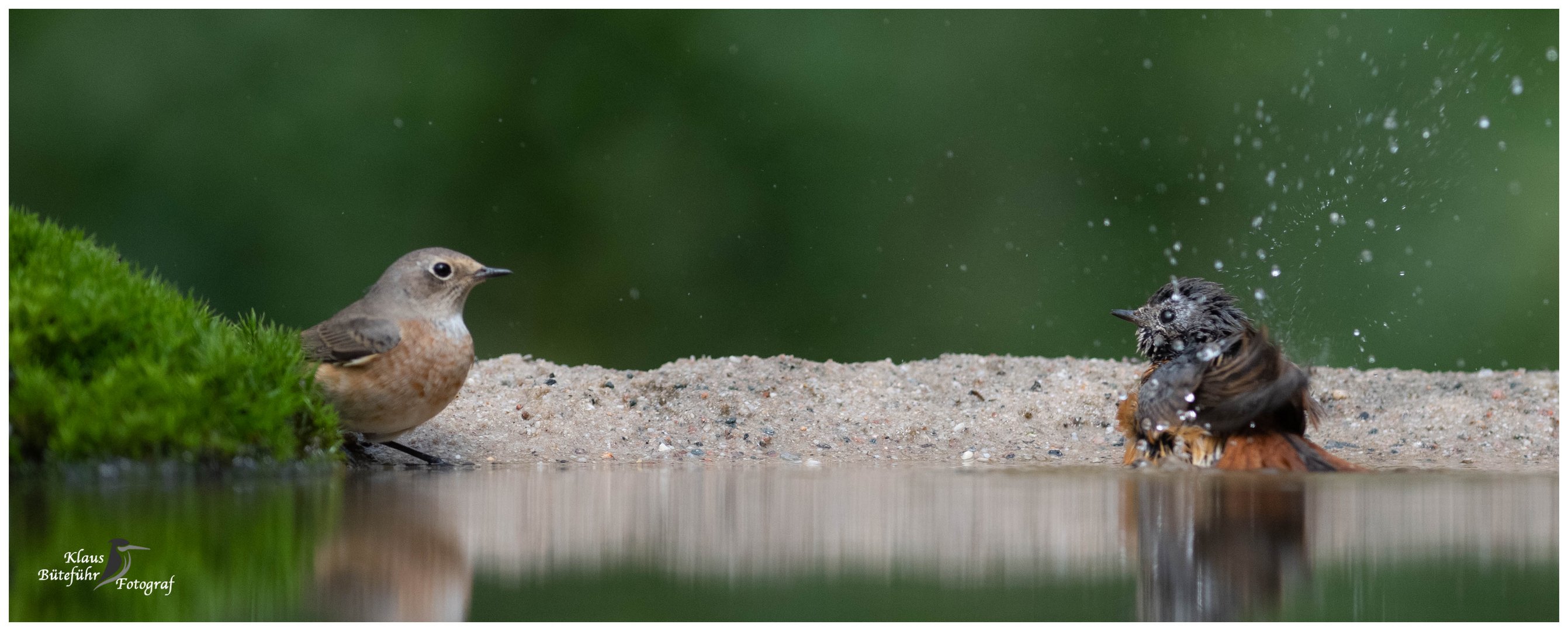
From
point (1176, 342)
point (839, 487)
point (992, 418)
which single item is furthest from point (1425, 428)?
point (839, 487)

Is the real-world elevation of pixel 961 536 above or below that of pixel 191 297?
below

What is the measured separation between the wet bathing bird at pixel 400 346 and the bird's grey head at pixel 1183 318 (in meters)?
2.70

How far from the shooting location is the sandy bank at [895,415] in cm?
473

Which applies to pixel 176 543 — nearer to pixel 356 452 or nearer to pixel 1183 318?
pixel 356 452

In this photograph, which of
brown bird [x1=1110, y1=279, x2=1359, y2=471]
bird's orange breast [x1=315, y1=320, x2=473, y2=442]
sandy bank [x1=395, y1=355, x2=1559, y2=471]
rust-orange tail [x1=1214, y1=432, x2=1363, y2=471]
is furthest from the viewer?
sandy bank [x1=395, y1=355, x2=1559, y2=471]

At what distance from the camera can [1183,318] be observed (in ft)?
16.2

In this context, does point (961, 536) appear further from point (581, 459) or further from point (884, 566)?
point (581, 459)

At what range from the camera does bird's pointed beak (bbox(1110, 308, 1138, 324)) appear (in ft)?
16.6

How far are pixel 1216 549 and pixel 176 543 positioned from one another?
1972 mm

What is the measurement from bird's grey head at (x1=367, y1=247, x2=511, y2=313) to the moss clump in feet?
1.63

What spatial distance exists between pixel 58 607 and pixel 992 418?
4.14 m

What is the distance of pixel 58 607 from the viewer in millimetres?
1835

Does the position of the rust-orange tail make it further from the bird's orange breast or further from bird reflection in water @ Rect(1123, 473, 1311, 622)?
the bird's orange breast

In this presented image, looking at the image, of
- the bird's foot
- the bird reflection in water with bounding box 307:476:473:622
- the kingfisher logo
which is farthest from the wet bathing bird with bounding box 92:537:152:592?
the bird's foot
